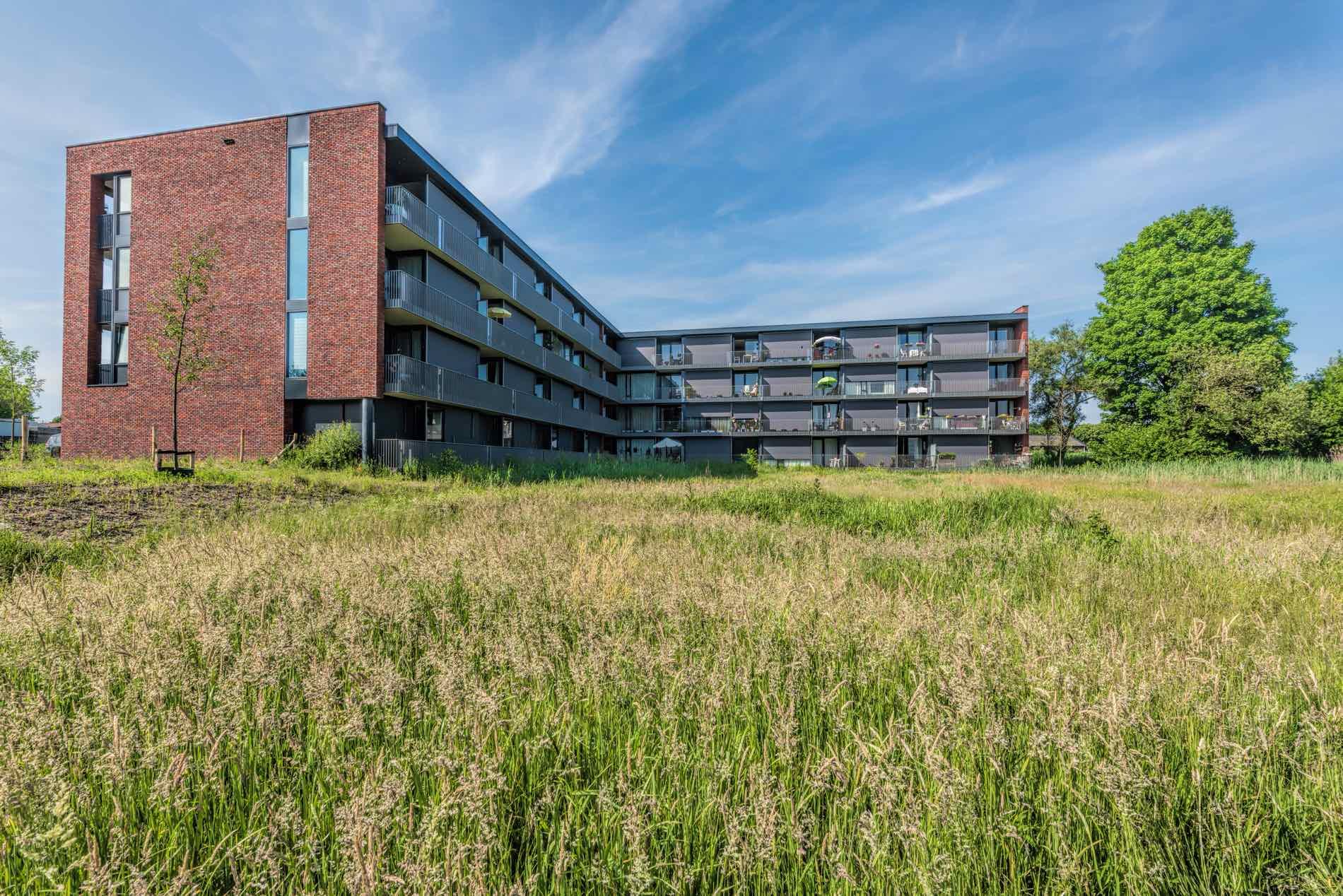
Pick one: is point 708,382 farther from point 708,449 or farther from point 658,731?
point 658,731

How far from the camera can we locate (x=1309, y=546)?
5.94 m

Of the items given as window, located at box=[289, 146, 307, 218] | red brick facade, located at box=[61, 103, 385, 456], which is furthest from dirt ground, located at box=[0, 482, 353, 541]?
window, located at box=[289, 146, 307, 218]

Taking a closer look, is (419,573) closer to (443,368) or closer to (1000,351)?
(443,368)

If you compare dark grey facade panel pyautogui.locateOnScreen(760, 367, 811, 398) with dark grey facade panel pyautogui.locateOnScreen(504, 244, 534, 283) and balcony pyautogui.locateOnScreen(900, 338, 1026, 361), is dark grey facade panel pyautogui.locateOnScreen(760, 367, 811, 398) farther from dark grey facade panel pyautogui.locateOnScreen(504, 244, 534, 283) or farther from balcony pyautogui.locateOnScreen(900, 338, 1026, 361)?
dark grey facade panel pyautogui.locateOnScreen(504, 244, 534, 283)

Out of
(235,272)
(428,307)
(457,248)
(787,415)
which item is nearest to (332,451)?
(428,307)

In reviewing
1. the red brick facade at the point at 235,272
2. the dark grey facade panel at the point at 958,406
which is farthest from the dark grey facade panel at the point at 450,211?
the dark grey facade panel at the point at 958,406

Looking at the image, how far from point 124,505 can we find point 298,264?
13.1m

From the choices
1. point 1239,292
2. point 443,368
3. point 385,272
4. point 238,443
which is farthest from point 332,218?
point 1239,292

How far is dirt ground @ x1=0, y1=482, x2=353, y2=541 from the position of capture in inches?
282

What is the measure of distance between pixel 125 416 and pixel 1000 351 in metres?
50.4

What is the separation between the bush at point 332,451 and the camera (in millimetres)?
17172

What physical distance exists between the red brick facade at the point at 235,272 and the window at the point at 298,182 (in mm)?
277

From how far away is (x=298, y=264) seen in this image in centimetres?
1908

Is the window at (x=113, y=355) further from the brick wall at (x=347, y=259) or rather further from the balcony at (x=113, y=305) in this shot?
the brick wall at (x=347, y=259)
